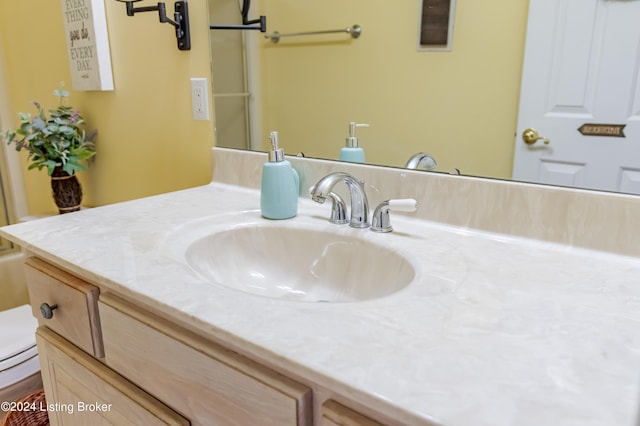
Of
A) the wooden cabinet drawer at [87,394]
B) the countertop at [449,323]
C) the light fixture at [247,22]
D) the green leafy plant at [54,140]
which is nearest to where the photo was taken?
the countertop at [449,323]

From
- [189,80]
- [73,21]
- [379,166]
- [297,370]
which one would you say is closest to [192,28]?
[189,80]

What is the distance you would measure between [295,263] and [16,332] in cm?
122

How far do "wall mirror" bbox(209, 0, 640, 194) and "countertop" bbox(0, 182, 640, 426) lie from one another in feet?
0.57

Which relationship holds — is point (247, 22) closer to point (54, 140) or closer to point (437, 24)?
point (437, 24)

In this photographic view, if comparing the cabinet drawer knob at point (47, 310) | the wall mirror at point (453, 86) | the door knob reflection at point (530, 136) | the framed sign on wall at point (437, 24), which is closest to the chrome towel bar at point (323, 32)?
the wall mirror at point (453, 86)

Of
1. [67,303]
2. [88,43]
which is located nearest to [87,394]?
[67,303]

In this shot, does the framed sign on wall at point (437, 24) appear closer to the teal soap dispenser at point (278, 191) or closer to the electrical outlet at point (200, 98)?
the teal soap dispenser at point (278, 191)

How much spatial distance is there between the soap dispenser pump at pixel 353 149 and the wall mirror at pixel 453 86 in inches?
0.6

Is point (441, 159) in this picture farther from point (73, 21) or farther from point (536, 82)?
point (73, 21)

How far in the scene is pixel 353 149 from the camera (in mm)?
1128

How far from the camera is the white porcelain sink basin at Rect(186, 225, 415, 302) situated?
2.96 ft

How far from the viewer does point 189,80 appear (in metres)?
1.41

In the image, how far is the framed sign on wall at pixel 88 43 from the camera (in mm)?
1559

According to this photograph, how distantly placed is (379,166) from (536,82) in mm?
360
